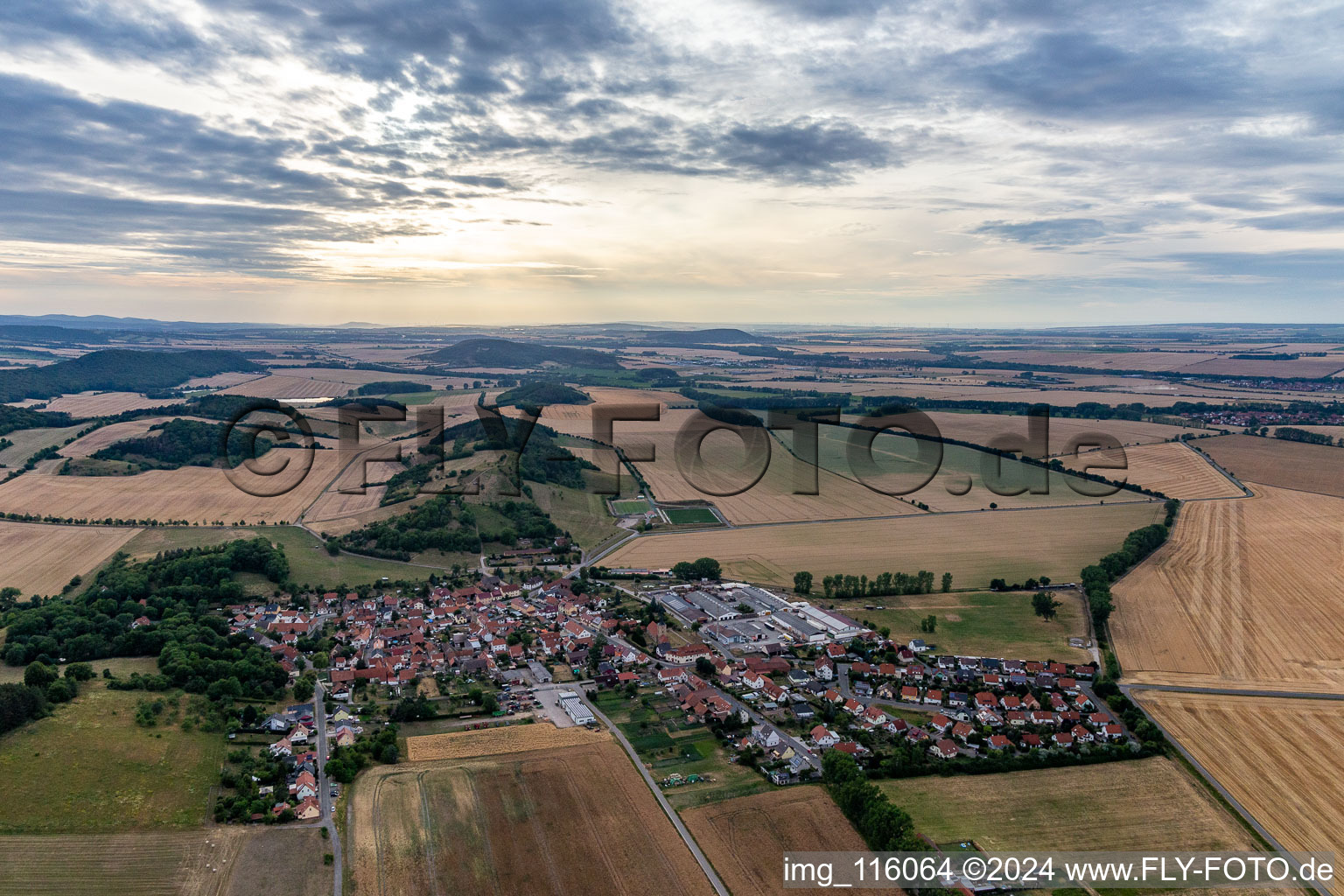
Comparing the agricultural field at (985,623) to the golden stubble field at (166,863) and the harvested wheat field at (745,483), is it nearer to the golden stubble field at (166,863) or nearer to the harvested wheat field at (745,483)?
the harvested wheat field at (745,483)

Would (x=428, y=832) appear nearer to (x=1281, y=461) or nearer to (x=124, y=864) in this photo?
(x=124, y=864)

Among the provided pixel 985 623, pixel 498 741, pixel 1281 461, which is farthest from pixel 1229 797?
pixel 1281 461

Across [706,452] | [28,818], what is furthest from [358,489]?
[28,818]

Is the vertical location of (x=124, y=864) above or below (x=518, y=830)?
above

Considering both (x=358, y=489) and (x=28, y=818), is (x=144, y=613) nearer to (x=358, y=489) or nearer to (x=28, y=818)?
(x=28, y=818)

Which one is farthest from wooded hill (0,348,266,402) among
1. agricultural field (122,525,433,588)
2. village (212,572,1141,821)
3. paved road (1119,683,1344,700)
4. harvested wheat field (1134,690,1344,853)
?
harvested wheat field (1134,690,1344,853)
